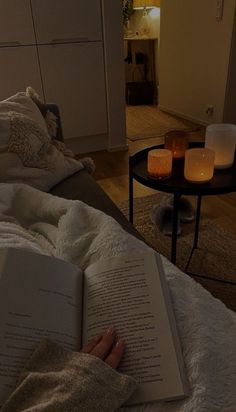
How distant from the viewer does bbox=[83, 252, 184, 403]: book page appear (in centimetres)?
49

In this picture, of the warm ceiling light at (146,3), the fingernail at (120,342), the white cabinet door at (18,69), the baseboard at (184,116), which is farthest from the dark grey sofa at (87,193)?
the warm ceiling light at (146,3)

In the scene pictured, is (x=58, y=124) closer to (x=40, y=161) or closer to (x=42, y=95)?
(x=40, y=161)

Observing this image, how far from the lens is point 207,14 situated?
2.90m

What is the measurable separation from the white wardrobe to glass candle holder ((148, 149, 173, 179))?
64.7 inches

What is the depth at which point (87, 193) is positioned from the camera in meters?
→ 1.15

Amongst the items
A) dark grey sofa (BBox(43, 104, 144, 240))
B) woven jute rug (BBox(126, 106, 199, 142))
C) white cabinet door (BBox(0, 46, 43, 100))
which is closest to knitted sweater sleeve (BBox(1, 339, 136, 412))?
dark grey sofa (BBox(43, 104, 144, 240))

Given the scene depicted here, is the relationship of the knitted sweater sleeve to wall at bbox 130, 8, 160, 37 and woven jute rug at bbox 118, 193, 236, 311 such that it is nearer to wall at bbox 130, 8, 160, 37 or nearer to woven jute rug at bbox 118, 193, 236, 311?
woven jute rug at bbox 118, 193, 236, 311

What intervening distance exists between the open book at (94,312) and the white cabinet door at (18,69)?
2.07 m

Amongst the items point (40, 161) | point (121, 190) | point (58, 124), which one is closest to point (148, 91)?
point (121, 190)

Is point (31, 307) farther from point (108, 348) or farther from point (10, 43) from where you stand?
point (10, 43)

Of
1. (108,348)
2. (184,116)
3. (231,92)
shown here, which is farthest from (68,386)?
(184,116)

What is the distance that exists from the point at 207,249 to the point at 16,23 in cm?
186

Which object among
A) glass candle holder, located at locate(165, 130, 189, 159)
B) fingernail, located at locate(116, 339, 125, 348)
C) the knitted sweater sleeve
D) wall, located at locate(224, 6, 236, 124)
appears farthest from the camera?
wall, located at locate(224, 6, 236, 124)

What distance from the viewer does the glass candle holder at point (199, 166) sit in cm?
106
